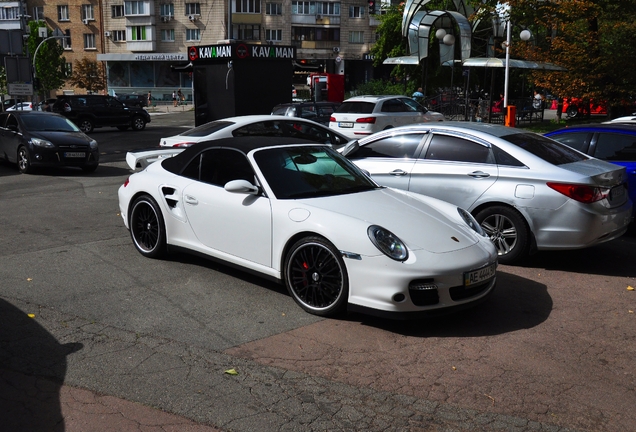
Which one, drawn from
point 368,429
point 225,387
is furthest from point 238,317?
point 368,429

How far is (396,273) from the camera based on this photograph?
553 cm

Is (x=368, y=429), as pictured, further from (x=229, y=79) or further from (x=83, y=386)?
(x=229, y=79)

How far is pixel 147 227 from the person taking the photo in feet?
25.7

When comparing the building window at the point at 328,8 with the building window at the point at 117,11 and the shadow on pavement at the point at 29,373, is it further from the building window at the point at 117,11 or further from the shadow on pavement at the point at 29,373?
the shadow on pavement at the point at 29,373

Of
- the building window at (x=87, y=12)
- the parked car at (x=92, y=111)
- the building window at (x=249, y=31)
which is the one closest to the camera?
the parked car at (x=92, y=111)

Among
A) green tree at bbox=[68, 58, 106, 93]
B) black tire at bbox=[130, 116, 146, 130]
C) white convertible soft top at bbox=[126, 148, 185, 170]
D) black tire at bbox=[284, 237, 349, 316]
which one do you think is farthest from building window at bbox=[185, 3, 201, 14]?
black tire at bbox=[284, 237, 349, 316]

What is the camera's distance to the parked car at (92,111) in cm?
3216

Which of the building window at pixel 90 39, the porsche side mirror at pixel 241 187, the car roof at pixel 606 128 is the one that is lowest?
the porsche side mirror at pixel 241 187

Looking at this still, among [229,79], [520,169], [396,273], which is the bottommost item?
[396,273]

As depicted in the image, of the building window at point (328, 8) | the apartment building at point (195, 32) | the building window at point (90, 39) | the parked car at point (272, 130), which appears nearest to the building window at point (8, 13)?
the apartment building at point (195, 32)

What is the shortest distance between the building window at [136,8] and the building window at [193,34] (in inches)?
176

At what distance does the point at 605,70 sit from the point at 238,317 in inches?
619

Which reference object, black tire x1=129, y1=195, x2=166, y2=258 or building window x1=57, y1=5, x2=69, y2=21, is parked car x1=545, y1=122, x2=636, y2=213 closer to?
black tire x1=129, y1=195, x2=166, y2=258

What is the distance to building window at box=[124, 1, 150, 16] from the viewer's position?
7088 cm
